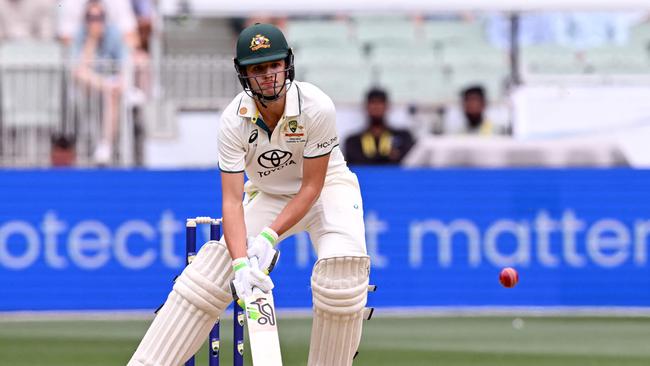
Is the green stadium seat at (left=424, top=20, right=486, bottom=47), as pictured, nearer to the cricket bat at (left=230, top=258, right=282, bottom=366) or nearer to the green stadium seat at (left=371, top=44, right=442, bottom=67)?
the green stadium seat at (left=371, top=44, right=442, bottom=67)

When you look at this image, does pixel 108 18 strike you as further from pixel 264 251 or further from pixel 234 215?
pixel 264 251

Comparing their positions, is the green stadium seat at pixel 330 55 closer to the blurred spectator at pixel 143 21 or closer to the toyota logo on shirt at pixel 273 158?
the blurred spectator at pixel 143 21

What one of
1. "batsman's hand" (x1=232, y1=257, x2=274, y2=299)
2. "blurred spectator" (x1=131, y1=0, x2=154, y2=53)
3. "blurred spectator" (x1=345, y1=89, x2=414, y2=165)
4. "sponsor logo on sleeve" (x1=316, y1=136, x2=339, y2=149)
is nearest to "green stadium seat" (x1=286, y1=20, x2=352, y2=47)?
"blurred spectator" (x1=131, y1=0, x2=154, y2=53)

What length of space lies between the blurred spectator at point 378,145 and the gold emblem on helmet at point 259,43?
273 inches

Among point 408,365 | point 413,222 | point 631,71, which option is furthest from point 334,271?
point 631,71

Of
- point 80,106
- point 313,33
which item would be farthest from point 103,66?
point 313,33

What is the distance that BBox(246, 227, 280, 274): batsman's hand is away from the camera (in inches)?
223

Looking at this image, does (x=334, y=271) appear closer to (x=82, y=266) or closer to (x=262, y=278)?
(x=262, y=278)

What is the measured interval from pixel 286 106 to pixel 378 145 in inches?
270

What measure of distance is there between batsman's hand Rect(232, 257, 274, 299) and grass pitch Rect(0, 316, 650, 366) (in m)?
2.92

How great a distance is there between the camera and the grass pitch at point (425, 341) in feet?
29.0

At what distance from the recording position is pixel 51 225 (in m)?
12.0

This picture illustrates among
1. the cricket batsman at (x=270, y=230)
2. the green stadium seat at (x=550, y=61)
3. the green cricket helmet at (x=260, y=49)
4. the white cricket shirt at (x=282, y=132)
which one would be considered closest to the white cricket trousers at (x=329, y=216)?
the cricket batsman at (x=270, y=230)

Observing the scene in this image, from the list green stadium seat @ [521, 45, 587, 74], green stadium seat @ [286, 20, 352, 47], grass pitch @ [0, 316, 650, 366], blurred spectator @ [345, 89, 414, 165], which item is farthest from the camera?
green stadium seat @ [286, 20, 352, 47]
